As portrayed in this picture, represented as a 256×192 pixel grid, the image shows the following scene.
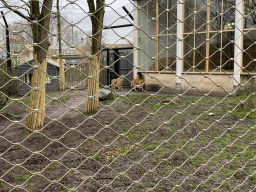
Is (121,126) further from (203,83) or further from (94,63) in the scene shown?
(203,83)

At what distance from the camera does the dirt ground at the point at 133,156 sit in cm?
202

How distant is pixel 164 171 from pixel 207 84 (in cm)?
785

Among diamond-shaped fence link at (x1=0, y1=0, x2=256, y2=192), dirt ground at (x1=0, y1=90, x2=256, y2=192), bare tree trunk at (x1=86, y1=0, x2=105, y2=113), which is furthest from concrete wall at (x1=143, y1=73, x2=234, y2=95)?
dirt ground at (x1=0, y1=90, x2=256, y2=192)

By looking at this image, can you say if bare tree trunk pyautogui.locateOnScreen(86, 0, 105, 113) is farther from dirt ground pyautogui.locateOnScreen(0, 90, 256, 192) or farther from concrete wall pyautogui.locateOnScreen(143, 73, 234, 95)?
concrete wall pyautogui.locateOnScreen(143, 73, 234, 95)

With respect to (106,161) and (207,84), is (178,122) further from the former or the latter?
(207,84)

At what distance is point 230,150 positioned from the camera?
4383 millimetres

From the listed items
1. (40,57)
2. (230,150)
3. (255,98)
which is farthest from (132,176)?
(255,98)

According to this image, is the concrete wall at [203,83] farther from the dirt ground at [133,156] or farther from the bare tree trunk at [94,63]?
the dirt ground at [133,156]

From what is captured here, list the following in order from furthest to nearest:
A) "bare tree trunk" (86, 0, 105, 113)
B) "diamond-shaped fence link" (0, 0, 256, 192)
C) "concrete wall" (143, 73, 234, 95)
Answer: "concrete wall" (143, 73, 234, 95) < "bare tree trunk" (86, 0, 105, 113) < "diamond-shaped fence link" (0, 0, 256, 192)

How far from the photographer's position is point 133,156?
3.96m

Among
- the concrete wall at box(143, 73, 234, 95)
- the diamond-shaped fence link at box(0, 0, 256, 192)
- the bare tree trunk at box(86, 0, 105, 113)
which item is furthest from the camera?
the concrete wall at box(143, 73, 234, 95)

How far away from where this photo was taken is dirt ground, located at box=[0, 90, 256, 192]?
6.61ft

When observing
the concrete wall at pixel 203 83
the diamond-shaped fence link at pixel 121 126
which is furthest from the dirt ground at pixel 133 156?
the concrete wall at pixel 203 83

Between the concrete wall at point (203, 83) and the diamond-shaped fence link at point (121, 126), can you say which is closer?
the diamond-shaped fence link at point (121, 126)
